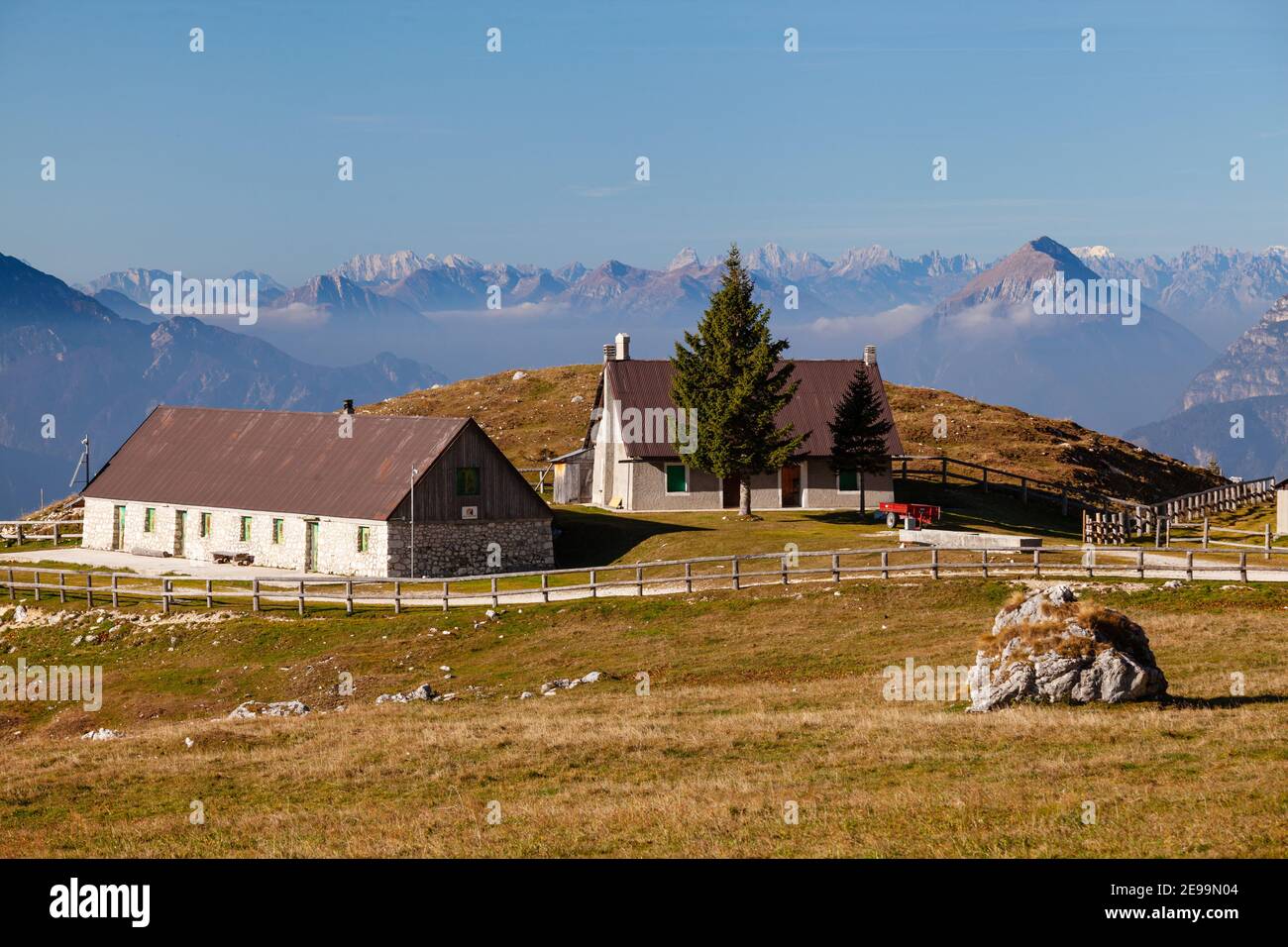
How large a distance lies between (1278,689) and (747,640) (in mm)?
15504

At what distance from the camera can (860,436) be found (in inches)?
2611

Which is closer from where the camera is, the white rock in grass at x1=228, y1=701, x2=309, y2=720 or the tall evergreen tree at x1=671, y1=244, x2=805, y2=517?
the white rock in grass at x1=228, y1=701, x2=309, y2=720

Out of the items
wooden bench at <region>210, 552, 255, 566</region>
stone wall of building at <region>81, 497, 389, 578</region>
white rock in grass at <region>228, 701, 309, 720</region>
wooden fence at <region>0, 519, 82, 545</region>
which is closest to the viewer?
white rock in grass at <region>228, 701, 309, 720</region>

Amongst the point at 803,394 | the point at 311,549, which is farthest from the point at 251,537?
the point at 803,394

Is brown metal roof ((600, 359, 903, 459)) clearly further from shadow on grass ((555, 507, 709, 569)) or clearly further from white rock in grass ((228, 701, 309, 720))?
white rock in grass ((228, 701, 309, 720))

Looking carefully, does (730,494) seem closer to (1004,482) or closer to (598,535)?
(598,535)

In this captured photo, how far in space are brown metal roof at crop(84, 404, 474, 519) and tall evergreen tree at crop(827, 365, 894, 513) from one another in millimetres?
18856

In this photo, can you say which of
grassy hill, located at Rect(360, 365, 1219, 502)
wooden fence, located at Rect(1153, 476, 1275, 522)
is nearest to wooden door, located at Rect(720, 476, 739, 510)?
wooden fence, located at Rect(1153, 476, 1275, 522)

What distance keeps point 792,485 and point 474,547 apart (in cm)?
1933

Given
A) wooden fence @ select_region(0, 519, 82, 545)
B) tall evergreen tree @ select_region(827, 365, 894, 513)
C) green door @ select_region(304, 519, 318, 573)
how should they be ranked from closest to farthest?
1. green door @ select_region(304, 519, 318, 573)
2. tall evergreen tree @ select_region(827, 365, 894, 513)
3. wooden fence @ select_region(0, 519, 82, 545)

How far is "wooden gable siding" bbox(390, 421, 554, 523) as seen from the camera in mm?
56625

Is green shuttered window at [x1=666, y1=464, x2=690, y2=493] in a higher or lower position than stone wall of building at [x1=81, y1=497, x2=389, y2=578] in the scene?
higher

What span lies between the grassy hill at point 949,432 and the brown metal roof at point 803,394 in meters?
20.3

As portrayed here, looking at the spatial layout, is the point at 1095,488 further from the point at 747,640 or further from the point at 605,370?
the point at 747,640
